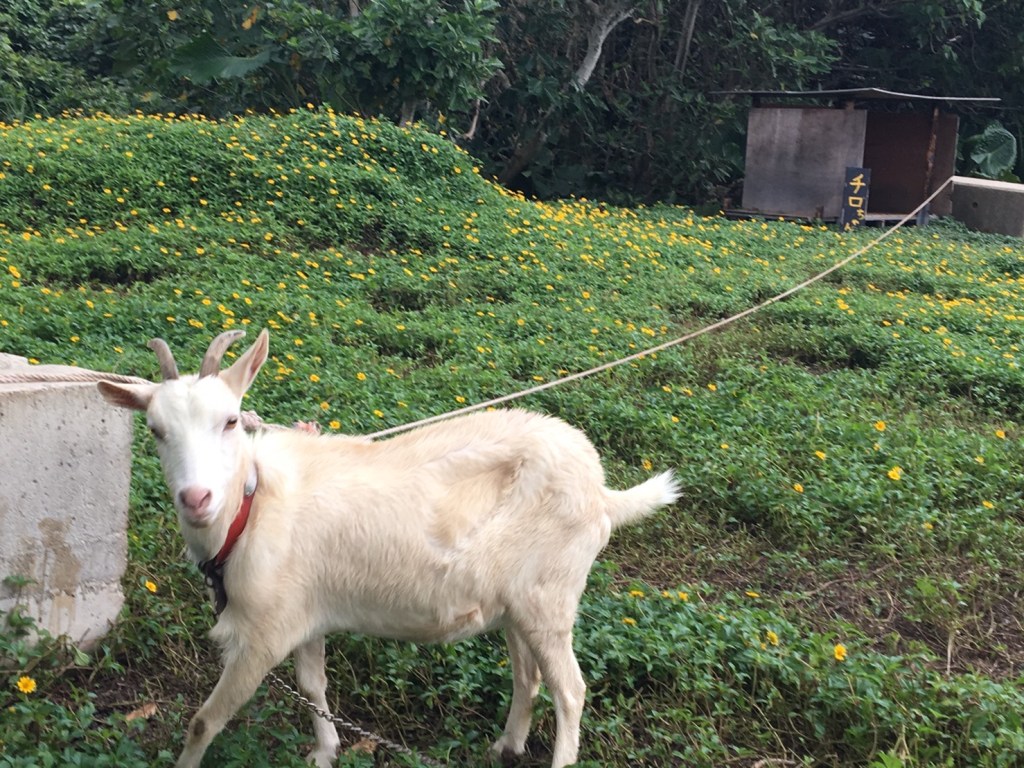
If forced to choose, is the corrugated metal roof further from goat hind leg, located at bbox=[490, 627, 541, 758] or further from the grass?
goat hind leg, located at bbox=[490, 627, 541, 758]

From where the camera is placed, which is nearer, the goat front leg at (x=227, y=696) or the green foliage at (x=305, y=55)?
the goat front leg at (x=227, y=696)

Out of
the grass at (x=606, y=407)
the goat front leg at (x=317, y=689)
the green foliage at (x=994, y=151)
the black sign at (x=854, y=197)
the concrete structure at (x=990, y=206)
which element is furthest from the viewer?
the green foliage at (x=994, y=151)

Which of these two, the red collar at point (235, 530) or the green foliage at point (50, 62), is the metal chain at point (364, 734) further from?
the green foliage at point (50, 62)

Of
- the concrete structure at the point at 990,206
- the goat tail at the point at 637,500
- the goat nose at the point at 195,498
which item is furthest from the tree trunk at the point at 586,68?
the goat nose at the point at 195,498

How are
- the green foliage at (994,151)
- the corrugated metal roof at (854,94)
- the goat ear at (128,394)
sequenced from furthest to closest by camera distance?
1. the green foliage at (994,151)
2. the corrugated metal roof at (854,94)
3. the goat ear at (128,394)

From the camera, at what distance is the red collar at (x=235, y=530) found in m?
2.55

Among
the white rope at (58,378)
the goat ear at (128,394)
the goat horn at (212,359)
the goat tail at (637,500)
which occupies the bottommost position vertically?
the goat tail at (637,500)

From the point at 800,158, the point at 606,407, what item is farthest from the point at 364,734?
the point at 800,158

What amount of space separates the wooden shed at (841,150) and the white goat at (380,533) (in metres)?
11.5

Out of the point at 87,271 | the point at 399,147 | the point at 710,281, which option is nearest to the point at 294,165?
the point at 399,147

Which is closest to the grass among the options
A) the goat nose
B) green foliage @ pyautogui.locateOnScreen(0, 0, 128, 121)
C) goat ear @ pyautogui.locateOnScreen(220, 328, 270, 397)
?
the goat nose

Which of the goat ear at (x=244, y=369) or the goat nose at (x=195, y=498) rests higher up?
the goat ear at (x=244, y=369)

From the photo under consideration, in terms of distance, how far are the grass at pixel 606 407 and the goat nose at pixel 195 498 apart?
85cm

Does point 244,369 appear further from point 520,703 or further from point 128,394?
point 520,703
